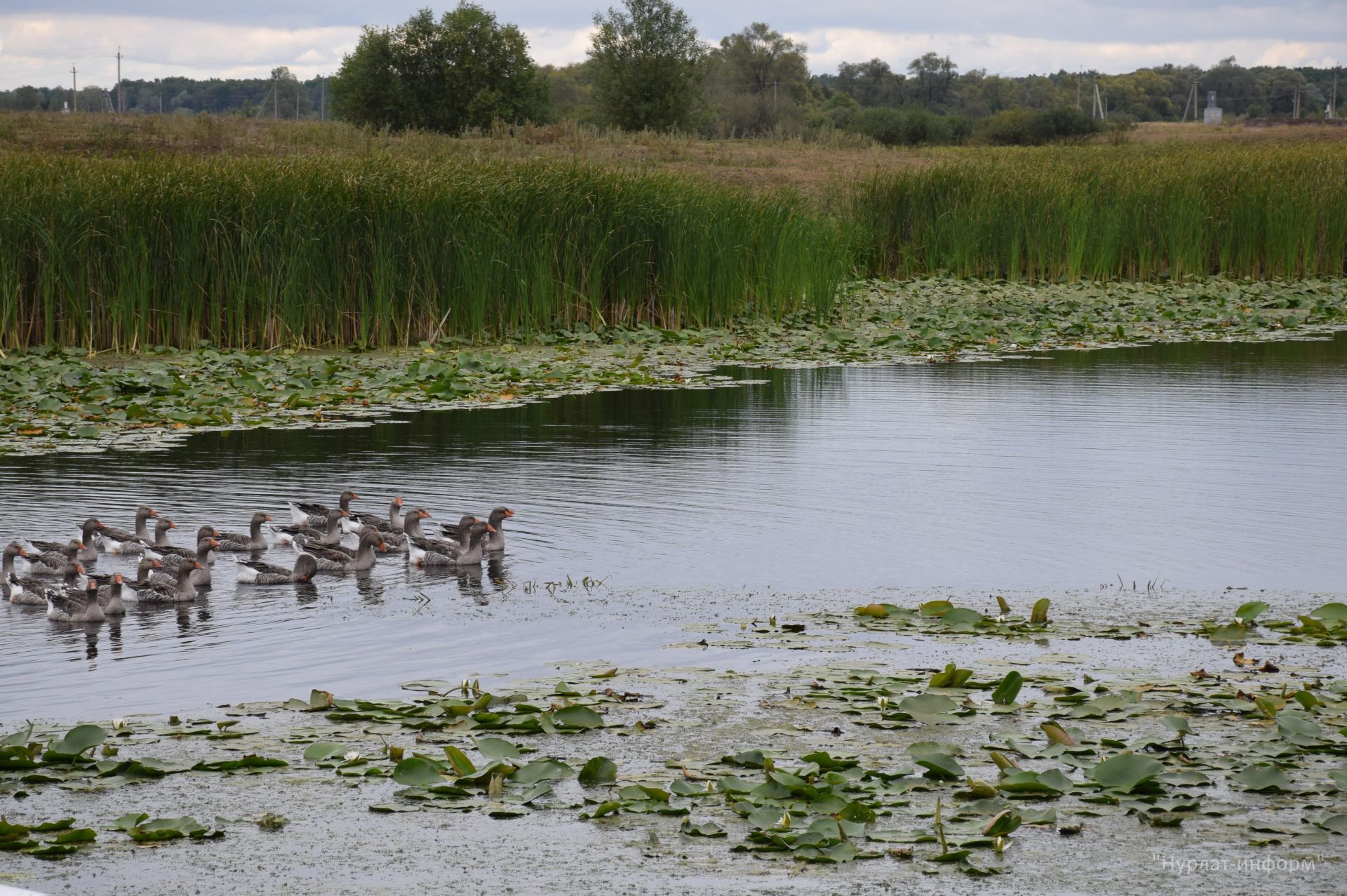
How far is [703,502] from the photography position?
11.6 meters

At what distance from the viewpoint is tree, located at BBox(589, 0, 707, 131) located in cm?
6962

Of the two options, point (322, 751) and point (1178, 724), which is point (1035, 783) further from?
point (322, 751)

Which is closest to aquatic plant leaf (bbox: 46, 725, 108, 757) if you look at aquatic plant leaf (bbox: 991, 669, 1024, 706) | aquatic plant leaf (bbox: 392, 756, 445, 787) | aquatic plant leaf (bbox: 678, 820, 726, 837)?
aquatic plant leaf (bbox: 392, 756, 445, 787)

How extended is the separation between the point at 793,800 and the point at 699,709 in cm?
118

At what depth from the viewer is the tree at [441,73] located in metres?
61.7

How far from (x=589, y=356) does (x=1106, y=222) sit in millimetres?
14401

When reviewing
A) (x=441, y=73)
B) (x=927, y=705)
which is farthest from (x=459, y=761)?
(x=441, y=73)

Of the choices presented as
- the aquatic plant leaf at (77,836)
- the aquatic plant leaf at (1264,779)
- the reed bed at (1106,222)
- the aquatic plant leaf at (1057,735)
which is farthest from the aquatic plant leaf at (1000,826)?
the reed bed at (1106,222)

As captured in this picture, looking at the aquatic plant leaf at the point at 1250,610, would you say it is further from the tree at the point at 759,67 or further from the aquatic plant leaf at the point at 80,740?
the tree at the point at 759,67

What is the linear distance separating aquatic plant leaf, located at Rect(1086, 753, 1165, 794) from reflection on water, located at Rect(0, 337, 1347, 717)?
2.90 m

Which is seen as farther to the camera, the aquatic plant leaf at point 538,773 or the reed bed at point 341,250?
the reed bed at point 341,250

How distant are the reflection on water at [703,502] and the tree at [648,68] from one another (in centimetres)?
5323

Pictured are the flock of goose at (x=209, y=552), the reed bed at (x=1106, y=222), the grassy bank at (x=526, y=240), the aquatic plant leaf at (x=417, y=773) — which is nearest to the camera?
the aquatic plant leaf at (x=417, y=773)

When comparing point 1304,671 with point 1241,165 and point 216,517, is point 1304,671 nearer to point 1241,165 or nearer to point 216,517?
point 216,517
